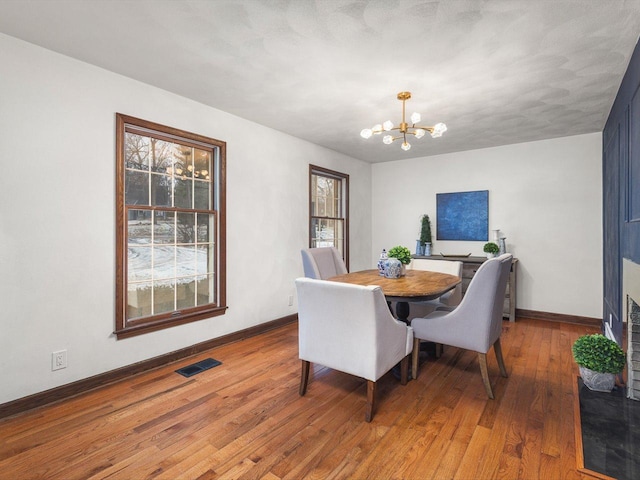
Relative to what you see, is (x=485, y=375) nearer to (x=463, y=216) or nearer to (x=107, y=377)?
(x=107, y=377)

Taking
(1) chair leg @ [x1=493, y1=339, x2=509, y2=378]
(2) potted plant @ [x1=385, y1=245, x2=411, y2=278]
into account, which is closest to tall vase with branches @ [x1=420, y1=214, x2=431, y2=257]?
(2) potted plant @ [x1=385, y1=245, x2=411, y2=278]

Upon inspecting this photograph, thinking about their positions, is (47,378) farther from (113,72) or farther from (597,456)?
(597,456)

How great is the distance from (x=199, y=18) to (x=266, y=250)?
2.53m

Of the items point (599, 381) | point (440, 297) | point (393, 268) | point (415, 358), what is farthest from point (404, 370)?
point (599, 381)

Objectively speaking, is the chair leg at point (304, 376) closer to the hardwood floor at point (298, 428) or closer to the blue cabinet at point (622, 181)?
the hardwood floor at point (298, 428)

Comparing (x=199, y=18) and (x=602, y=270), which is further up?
(x=199, y=18)

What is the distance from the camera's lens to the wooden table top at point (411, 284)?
2.37 meters

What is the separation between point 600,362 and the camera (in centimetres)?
232

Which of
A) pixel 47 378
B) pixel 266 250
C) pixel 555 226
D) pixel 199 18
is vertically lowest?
pixel 47 378

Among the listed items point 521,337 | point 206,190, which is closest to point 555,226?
point 521,337

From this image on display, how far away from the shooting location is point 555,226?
4480mm

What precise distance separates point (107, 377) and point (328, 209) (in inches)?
140

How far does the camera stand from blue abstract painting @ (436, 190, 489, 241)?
5.00m

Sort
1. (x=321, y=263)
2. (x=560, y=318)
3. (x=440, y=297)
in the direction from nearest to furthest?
(x=440, y=297) → (x=321, y=263) → (x=560, y=318)
